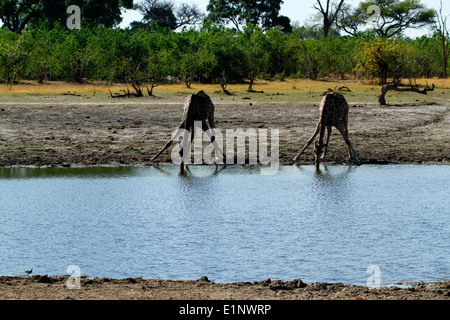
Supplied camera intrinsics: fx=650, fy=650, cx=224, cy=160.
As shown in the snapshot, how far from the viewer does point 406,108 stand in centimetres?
2244

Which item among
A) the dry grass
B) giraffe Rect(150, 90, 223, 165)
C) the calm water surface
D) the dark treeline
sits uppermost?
the dark treeline

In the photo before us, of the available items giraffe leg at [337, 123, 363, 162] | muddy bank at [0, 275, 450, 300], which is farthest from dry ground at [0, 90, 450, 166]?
muddy bank at [0, 275, 450, 300]

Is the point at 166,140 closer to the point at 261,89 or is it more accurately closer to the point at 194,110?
the point at 194,110

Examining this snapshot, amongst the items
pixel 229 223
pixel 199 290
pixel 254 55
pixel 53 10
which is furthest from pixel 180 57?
pixel 199 290

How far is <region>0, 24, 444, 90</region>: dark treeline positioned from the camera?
32.5m

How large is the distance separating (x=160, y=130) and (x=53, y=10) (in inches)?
1701

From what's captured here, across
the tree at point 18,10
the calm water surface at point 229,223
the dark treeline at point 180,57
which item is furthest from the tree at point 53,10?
the calm water surface at point 229,223

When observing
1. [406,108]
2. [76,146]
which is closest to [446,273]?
[76,146]

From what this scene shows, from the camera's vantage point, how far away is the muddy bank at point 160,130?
13.6 meters

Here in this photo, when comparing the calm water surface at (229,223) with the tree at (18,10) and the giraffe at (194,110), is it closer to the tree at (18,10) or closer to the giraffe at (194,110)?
Answer: the giraffe at (194,110)

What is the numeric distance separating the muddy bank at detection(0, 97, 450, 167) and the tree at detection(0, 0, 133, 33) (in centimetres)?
3242

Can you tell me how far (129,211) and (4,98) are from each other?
1915 centimetres

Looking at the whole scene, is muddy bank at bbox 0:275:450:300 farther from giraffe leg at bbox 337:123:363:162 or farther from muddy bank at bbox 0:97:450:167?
muddy bank at bbox 0:97:450:167

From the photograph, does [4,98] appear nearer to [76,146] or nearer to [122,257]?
[76,146]
